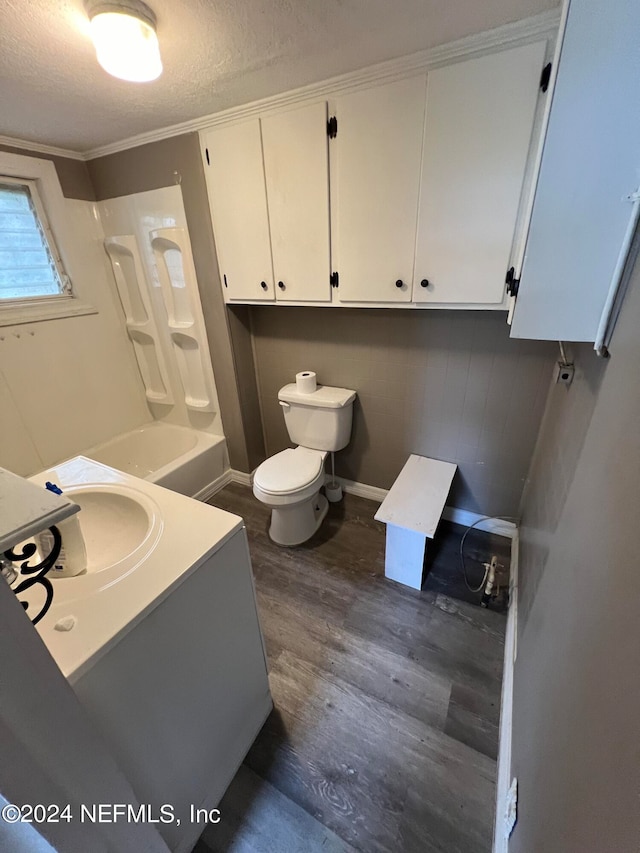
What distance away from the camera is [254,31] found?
41.6 inches

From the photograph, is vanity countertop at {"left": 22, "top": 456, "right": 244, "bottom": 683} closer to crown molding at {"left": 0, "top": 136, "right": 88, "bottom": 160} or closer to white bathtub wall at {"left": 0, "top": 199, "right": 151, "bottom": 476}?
white bathtub wall at {"left": 0, "top": 199, "right": 151, "bottom": 476}

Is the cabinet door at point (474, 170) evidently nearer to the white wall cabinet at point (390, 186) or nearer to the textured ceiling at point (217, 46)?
the white wall cabinet at point (390, 186)

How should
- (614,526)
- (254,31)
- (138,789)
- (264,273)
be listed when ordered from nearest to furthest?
(614,526), (138,789), (254,31), (264,273)

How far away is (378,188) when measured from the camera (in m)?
1.43

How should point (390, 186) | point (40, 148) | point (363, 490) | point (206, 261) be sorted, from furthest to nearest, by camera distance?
point (363, 490) → point (206, 261) → point (40, 148) → point (390, 186)

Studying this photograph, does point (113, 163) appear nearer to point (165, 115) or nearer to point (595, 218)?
point (165, 115)

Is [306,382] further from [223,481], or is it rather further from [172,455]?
[172,455]

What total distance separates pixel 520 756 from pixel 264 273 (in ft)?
6.85

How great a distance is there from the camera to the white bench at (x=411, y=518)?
1595 millimetres

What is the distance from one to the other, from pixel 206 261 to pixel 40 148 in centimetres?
103

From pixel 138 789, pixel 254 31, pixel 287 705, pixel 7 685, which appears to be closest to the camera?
pixel 7 685

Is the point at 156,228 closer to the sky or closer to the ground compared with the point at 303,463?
closer to the sky

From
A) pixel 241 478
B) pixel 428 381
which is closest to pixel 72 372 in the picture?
pixel 241 478

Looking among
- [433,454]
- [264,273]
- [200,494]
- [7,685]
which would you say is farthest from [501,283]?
[200,494]
